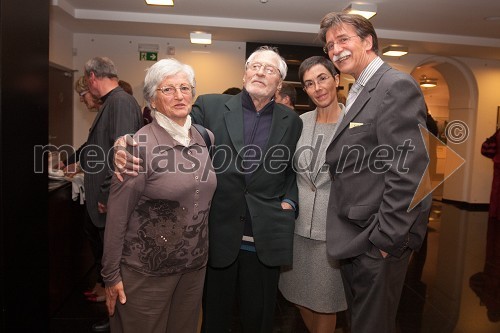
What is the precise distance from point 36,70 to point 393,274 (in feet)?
6.02

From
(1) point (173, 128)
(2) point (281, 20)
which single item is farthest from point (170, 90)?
(2) point (281, 20)

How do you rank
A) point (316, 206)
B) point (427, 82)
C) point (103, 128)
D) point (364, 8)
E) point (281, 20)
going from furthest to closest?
point (427, 82)
point (281, 20)
point (364, 8)
point (103, 128)
point (316, 206)

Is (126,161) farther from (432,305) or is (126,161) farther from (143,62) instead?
(143,62)

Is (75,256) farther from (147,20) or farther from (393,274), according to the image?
(147,20)

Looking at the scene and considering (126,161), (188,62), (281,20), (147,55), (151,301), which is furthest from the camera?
(188,62)

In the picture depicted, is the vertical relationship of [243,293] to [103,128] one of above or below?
below

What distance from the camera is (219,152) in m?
2.03

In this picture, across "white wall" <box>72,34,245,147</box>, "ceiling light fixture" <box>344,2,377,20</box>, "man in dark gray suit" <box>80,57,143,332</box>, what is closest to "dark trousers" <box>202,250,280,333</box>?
"man in dark gray suit" <box>80,57,143,332</box>

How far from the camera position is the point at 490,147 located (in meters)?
8.19

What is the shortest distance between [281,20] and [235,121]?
16.6 feet

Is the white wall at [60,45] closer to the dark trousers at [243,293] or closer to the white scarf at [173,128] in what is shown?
the white scarf at [173,128]

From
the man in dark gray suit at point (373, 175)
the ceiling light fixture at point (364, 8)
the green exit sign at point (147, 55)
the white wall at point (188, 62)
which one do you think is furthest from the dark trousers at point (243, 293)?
the green exit sign at point (147, 55)

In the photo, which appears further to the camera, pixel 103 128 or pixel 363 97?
pixel 103 128

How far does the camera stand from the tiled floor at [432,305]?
315 centimetres
